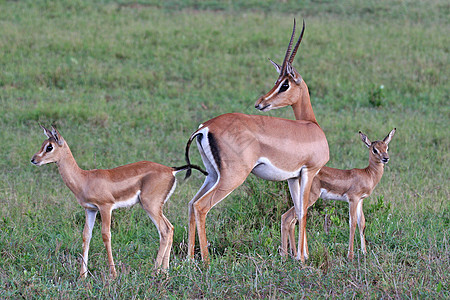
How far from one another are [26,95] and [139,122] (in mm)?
2262

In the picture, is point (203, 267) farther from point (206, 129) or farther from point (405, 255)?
point (405, 255)

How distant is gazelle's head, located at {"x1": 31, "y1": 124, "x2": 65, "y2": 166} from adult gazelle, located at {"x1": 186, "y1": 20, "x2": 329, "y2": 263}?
2.85 ft

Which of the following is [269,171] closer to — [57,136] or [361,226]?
[361,226]

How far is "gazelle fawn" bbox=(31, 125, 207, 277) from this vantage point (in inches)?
157

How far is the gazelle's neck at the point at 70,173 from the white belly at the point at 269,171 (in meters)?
1.21

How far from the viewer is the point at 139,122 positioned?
9.01 meters

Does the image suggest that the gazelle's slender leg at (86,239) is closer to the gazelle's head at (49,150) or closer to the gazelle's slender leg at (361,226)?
the gazelle's head at (49,150)

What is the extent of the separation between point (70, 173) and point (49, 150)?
0.68 ft

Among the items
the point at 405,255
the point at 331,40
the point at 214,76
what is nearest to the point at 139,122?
the point at 214,76

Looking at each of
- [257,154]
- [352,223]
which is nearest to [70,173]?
[257,154]

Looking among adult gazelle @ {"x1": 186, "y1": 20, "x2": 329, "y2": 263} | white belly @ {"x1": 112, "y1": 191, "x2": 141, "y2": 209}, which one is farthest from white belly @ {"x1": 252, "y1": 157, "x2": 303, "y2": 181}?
white belly @ {"x1": 112, "y1": 191, "x2": 141, "y2": 209}

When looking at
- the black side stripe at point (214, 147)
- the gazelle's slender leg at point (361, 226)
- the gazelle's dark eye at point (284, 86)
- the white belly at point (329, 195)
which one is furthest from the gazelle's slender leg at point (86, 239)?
the gazelle's slender leg at point (361, 226)

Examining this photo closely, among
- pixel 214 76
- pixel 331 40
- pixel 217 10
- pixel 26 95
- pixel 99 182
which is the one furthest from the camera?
pixel 217 10

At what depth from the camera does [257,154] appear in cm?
415
